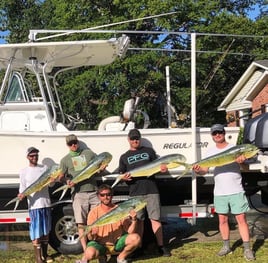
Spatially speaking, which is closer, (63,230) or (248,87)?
(63,230)

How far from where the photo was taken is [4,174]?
6906 millimetres

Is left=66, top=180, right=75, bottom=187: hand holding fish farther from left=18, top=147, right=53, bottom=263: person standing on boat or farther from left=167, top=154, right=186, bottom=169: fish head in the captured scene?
left=167, top=154, right=186, bottom=169: fish head

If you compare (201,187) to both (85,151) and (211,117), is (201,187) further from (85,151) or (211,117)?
(211,117)

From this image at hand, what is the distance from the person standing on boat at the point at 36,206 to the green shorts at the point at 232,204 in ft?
7.34

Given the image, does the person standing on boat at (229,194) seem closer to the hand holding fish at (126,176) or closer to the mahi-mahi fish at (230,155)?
the mahi-mahi fish at (230,155)

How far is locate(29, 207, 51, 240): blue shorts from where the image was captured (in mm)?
6281

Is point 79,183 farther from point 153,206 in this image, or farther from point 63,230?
point 153,206

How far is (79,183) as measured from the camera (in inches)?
258

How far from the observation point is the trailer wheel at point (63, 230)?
22.8ft

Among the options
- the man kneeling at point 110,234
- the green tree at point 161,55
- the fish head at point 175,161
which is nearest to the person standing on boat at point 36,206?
the man kneeling at point 110,234

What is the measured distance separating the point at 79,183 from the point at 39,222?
0.73 meters

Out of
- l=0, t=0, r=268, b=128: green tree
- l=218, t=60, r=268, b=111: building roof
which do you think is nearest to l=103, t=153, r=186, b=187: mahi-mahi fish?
l=0, t=0, r=268, b=128: green tree

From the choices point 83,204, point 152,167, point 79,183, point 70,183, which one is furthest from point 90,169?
point 152,167

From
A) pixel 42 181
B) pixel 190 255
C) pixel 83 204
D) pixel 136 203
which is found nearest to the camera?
pixel 136 203
